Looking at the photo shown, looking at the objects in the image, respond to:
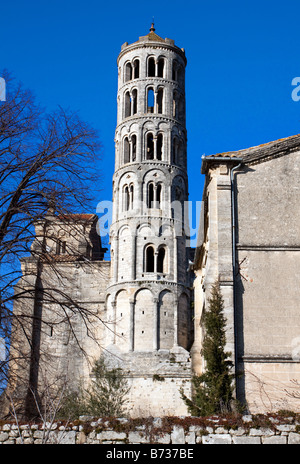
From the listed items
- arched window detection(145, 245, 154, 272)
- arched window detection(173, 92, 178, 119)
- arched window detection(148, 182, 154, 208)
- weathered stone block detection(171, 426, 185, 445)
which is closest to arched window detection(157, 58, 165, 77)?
arched window detection(173, 92, 178, 119)

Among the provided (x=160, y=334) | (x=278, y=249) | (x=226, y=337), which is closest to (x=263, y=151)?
(x=278, y=249)

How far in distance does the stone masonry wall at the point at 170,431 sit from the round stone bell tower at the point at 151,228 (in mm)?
28921

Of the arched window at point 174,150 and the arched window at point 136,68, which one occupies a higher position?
the arched window at point 136,68

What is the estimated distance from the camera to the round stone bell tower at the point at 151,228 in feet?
146

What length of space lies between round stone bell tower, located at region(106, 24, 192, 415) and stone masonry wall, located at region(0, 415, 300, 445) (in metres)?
28.9

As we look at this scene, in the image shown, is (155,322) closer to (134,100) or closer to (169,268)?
(169,268)

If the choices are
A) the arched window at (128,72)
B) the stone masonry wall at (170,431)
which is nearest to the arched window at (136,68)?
the arched window at (128,72)

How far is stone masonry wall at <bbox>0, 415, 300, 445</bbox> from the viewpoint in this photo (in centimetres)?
1272

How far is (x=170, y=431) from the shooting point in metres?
12.8

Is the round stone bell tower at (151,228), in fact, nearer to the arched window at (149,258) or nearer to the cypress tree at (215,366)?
the arched window at (149,258)

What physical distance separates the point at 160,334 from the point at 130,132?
16.1 meters

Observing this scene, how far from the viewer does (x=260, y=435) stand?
12.8 metres

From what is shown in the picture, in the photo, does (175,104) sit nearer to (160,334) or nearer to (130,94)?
(130,94)

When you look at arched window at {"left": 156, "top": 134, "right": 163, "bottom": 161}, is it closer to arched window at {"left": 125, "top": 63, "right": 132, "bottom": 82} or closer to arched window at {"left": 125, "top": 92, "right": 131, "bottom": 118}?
arched window at {"left": 125, "top": 92, "right": 131, "bottom": 118}
